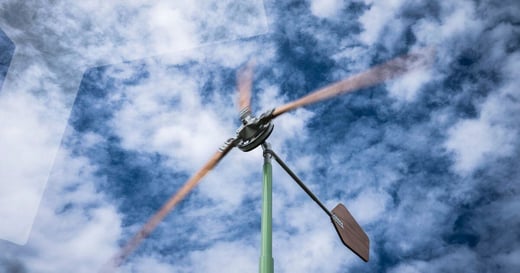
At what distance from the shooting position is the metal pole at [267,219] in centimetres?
1001

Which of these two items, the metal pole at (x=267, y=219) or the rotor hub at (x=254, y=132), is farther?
the rotor hub at (x=254, y=132)

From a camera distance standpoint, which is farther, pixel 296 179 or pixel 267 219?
pixel 296 179

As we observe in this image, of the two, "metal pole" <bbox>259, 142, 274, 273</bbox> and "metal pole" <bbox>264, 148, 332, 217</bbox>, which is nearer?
"metal pole" <bbox>259, 142, 274, 273</bbox>

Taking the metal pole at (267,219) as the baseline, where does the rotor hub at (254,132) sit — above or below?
above

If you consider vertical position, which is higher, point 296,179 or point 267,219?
point 296,179

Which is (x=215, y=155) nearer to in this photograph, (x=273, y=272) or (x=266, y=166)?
(x=266, y=166)

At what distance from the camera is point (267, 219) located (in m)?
10.8

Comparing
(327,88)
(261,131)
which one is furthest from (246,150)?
(327,88)

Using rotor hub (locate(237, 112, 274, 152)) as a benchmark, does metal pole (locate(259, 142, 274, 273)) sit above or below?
below

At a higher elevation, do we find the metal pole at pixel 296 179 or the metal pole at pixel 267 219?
the metal pole at pixel 296 179

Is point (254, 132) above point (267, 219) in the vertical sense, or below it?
above

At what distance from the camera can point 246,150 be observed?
41.4 feet

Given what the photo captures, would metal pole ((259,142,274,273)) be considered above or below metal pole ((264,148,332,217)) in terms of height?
below

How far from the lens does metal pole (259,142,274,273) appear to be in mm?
10008
